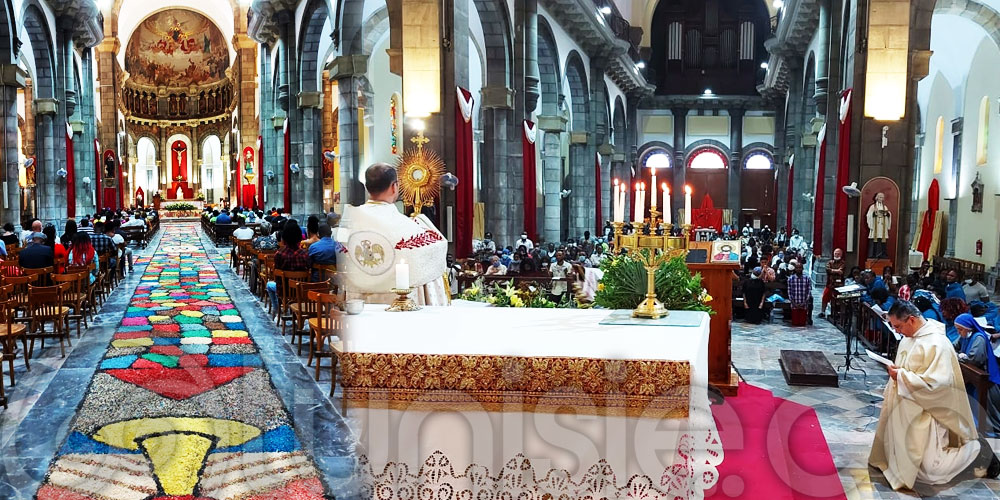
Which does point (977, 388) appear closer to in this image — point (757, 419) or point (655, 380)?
point (757, 419)

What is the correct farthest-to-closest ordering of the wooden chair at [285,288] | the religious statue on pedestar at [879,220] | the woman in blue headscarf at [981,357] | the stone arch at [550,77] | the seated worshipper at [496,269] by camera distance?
the stone arch at [550,77], the religious statue on pedestar at [879,220], the seated worshipper at [496,269], the wooden chair at [285,288], the woman in blue headscarf at [981,357]

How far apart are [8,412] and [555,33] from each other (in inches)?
760

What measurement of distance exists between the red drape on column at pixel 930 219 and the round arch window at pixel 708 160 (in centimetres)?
1683

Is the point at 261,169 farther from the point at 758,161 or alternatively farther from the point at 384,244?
the point at 384,244

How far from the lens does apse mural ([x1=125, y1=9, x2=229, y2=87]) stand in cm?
4566

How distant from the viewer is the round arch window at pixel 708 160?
131 ft

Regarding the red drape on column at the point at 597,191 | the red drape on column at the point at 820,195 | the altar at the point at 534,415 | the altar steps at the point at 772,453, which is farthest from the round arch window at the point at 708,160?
the altar at the point at 534,415

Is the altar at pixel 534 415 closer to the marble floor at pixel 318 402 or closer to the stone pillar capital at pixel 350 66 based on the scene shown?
the marble floor at pixel 318 402

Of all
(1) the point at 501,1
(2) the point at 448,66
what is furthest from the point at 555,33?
(2) the point at 448,66

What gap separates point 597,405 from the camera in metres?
3.18

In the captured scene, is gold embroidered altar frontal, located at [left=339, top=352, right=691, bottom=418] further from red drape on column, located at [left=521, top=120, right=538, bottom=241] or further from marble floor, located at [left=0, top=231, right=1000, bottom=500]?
red drape on column, located at [left=521, top=120, right=538, bottom=241]

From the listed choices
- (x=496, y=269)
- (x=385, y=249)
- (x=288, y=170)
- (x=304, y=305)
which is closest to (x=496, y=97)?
(x=496, y=269)

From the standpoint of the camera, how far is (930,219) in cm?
2270

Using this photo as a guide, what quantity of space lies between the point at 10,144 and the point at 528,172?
11.9 m
